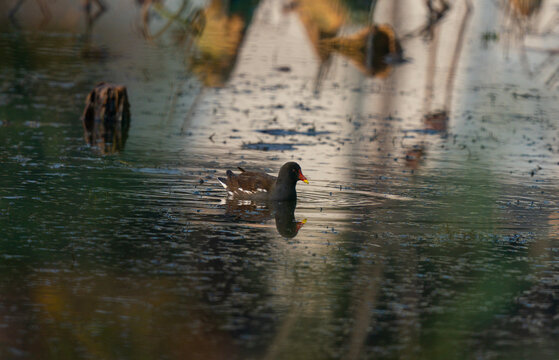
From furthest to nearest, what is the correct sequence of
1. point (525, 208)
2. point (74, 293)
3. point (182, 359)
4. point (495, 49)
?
point (495, 49) → point (525, 208) → point (74, 293) → point (182, 359)

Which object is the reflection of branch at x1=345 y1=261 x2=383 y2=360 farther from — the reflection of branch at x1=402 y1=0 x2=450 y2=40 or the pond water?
the reflection of branch at x1=402 y1=0 x2=450 y2=40

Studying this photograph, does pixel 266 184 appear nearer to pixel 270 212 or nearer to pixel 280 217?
pixel 270 212

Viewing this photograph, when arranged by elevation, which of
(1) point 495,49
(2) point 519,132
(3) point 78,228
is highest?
(1) point 495,49

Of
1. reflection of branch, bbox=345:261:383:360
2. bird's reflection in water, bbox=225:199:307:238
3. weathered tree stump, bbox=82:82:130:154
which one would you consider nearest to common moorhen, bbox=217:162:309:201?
bird's reflection in water, bbox=225:199:307:238

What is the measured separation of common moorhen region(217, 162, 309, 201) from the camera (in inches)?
547

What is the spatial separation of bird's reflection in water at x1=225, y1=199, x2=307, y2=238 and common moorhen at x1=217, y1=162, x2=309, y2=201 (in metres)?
0.10

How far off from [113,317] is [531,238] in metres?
5.89

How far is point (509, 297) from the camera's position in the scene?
10.2 meters

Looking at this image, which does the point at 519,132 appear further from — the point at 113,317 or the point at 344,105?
the point at 113,317

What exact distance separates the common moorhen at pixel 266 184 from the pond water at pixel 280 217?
7.9 inches

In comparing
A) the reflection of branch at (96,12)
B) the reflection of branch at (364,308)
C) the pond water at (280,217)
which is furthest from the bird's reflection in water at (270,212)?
the reflection of branch at (96,12)

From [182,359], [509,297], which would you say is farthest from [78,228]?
[509,297]

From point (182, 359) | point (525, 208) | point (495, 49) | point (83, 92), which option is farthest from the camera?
point (495, 49)

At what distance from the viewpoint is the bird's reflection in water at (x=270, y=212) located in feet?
41.5
